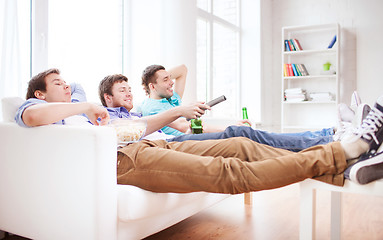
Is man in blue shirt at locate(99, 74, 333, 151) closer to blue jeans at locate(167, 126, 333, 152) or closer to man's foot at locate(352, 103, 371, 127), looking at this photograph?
blue jeans at locate(167, 126, 333, 152)

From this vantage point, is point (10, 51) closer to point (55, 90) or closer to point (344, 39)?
point (55, 90)

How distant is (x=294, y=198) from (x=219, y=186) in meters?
1.62

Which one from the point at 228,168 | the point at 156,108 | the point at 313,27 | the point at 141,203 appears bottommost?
the point at 141,203

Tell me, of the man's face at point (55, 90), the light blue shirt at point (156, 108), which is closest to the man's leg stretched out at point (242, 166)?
the man's face at point (55, 90)

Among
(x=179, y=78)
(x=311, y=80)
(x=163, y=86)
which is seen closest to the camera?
(x=163, y=86)

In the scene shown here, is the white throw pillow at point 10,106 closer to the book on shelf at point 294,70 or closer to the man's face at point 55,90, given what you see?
the man's face at point 55,90

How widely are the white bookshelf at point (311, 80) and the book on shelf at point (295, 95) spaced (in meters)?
0.08

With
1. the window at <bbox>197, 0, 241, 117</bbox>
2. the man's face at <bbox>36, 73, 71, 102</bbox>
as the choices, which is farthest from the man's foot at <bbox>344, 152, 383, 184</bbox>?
the window at <bbox>197, 0, 241, 117</bbox>

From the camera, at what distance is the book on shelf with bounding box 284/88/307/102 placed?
5.12 meters

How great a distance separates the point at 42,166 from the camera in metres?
1.44

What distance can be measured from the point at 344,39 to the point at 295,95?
3.42ft

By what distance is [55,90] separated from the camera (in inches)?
68.5

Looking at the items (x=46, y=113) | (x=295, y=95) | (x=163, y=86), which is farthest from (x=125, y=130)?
(x=295, y=95)

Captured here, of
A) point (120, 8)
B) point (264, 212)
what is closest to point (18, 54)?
point (120, 8)
